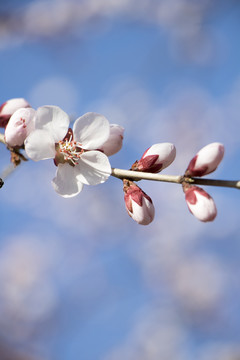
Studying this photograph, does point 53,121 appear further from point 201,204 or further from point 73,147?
point 201,204

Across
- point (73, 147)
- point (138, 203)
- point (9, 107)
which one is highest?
point (9, 107)

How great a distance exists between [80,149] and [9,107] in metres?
0.39

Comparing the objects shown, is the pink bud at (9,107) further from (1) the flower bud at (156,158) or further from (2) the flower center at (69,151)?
(1) the flower bud at (156,158)

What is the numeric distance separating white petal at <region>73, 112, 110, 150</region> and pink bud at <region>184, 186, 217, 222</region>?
0.38 meters

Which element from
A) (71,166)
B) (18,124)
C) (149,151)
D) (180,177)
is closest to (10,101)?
(18,124)

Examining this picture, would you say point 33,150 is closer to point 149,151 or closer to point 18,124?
point 18,124

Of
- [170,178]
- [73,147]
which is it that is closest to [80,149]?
[73,147]

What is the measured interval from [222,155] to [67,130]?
0.55 metres

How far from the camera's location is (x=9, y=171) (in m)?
1.50

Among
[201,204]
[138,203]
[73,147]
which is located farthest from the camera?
[73,147]

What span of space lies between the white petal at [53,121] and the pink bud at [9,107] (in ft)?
0.96

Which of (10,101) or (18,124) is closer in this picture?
(18,124)

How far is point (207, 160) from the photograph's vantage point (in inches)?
50.8

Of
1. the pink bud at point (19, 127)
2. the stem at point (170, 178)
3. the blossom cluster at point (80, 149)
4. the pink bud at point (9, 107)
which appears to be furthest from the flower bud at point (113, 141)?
the pink bud at point (9, 107)
